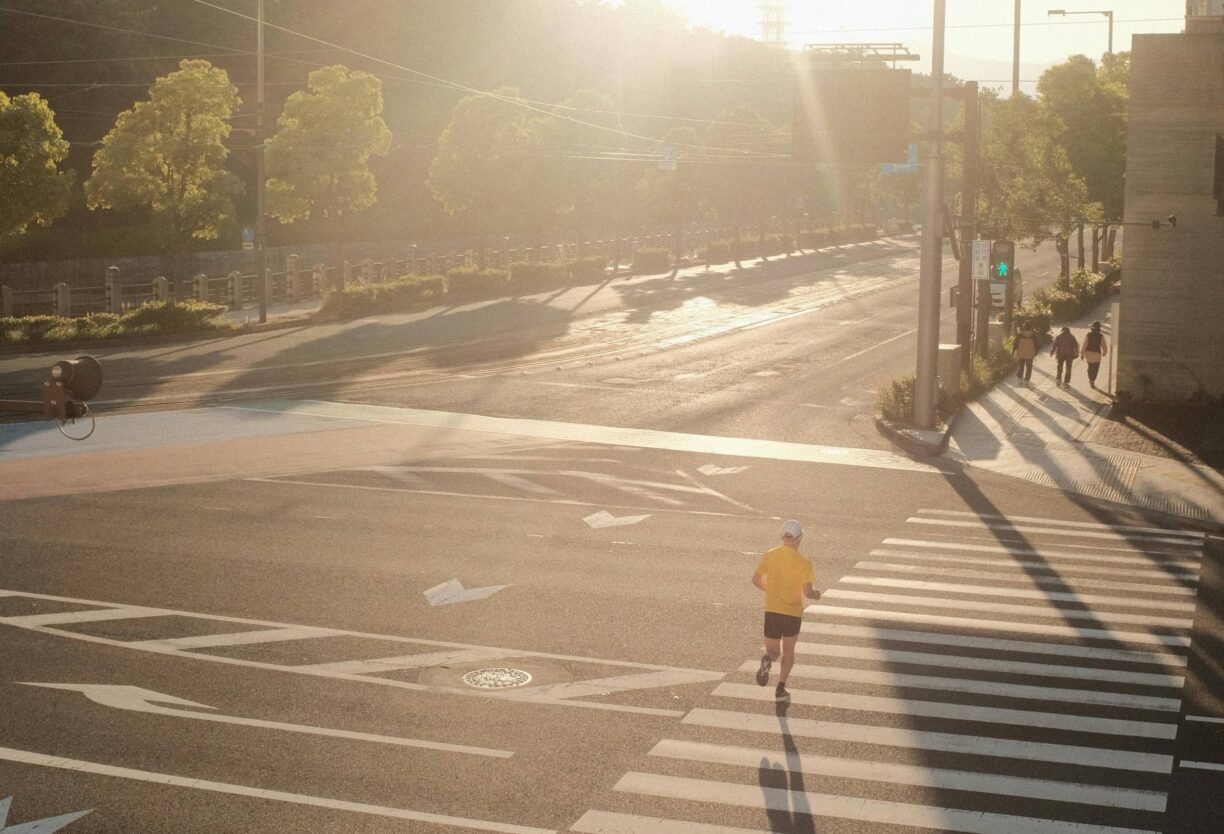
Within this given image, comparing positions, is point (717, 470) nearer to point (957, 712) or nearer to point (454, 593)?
point (454, 593)

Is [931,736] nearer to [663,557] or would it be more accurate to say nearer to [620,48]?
[663,557]

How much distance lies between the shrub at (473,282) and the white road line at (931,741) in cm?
5001

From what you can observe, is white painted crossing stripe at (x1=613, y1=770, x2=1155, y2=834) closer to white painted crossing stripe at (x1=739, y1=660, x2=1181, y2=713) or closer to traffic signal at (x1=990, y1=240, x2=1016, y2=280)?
white painted crossing stripe at (x1=739, y1=660, x2=1181, y2=713)

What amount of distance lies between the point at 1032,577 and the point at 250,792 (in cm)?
1123

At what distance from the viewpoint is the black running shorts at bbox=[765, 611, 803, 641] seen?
1344cm

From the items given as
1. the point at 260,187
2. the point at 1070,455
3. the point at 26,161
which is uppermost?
the point at 26,161

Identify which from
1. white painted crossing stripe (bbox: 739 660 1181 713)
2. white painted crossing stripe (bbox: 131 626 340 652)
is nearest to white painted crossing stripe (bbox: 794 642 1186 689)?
white painted crossing stripe (bbox: 739 660 1181 713)

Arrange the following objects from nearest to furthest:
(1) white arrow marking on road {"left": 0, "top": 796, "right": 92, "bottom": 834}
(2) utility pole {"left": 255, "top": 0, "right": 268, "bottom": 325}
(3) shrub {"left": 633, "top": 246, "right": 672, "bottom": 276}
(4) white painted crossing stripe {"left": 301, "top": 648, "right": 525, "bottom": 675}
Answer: (1) white arrow marking on road {"left": 0, "top": 796, "right": 92, "bottom": 834} < (4) white painted crossing stripe {"left": 301, "top": 648, "right": 525, "bottom": 675} < (2) utility pole {"left": 255, "top": 0, "right": 268, "bottom": 325} < (3) shrub {"left": 633, "top": 246, "right": 672, "bottom": 276}

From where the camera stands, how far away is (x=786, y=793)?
10.9 meters

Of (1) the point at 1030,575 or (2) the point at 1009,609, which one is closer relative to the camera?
(2) the point at 1009,609

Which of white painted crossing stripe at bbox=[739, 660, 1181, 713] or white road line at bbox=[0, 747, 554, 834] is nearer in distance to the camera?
white road line at bbox=[0, 747, 554, 834]

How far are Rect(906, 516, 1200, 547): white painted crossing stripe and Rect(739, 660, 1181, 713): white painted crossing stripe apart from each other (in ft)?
27.6

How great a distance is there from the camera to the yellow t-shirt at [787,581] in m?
13.5

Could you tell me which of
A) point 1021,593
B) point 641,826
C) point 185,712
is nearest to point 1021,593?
point 1021,593
